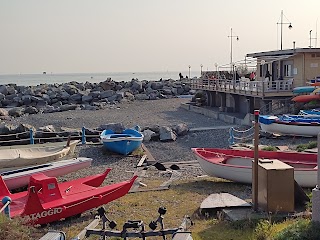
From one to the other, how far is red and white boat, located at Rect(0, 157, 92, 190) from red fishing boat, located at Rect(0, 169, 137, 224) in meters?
2.00

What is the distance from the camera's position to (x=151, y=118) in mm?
34125

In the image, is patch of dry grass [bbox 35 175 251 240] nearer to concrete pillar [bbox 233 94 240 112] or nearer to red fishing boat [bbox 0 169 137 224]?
red fishing boat [bbox 0 169 137 224]

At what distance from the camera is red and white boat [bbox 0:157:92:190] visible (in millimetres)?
12738

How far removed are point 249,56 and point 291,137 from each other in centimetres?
1480

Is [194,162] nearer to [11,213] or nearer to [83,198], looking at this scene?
[83,198]

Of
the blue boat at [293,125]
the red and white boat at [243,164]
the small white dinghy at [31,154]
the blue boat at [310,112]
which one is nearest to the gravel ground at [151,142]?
the blue boat at [293,125]

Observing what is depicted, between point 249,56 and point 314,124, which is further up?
point 249,56

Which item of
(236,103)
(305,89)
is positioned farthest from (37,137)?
(236,103)

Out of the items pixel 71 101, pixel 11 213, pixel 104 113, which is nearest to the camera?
pixel 11 213

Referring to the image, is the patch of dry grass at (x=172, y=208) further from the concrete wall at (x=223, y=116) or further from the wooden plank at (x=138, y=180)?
the concrete wall at (x=223, y=116)

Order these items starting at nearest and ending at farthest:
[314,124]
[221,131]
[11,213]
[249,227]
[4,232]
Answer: [4,232] → [249,227] → [11,213] → [314,124] → [221,131]

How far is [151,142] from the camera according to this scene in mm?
22672

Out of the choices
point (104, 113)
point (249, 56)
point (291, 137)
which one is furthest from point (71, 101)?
point (291, 137)

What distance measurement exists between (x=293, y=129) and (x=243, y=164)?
8715 mm
